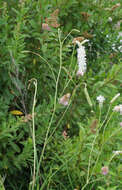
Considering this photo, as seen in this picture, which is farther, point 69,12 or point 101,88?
point 69,12

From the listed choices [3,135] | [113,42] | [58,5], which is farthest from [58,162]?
[113,42]

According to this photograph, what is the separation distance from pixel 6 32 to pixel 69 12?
2.33 ft

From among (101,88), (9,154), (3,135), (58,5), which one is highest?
(58,5)

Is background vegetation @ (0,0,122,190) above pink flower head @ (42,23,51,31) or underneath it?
underneath

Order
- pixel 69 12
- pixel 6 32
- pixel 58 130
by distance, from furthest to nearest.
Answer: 1. pixel 69 12
2. pixel 58 130
3. pixel 6 32

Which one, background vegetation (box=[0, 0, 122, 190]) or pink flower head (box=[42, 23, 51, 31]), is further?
pink flower head (box=[42, 23, 51, 31])

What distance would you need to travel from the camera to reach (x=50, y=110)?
1.70 metres

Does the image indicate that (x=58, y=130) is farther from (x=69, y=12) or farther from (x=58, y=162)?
(x=69, y=12)

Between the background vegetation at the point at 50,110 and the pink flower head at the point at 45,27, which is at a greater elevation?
the pink flower head at the point at 45,27

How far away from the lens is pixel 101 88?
1.81m

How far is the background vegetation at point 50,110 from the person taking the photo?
61.6 inches

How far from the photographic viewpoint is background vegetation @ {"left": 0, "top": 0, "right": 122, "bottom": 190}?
5.14ft

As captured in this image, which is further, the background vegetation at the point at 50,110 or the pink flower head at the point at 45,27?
A: the pink flower head at the point at 45,27

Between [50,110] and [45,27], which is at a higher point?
[45,27]
